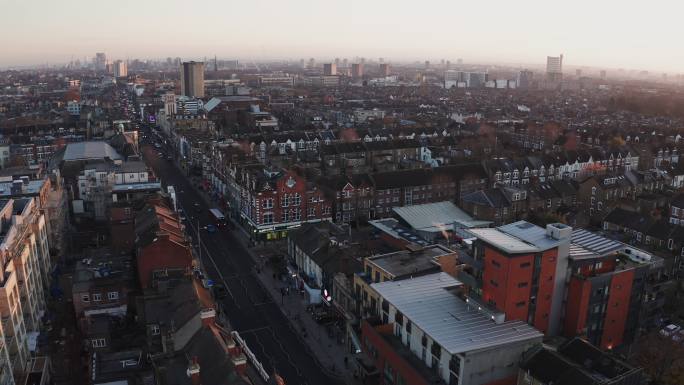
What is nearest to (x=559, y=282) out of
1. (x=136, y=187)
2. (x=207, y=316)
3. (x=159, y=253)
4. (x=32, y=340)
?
(x=207, y=316)

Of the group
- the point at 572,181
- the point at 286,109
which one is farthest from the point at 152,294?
the point at 286,109

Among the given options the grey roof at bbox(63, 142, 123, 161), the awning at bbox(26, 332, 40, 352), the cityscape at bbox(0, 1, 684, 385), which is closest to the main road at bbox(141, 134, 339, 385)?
the cityscape at bbox(0, 1, 684, 385)

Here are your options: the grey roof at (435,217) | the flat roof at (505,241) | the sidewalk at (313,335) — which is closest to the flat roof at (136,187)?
the sidewalk at (313,335)

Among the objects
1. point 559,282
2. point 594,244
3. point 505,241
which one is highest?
point 505,241

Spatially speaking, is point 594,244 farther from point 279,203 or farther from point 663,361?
point 279,203

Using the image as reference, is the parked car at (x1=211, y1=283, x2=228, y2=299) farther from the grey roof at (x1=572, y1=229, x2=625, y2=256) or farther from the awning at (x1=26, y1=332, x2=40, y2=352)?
the grey roof at (x1=572, y1=229, x2=625, y2=256)
